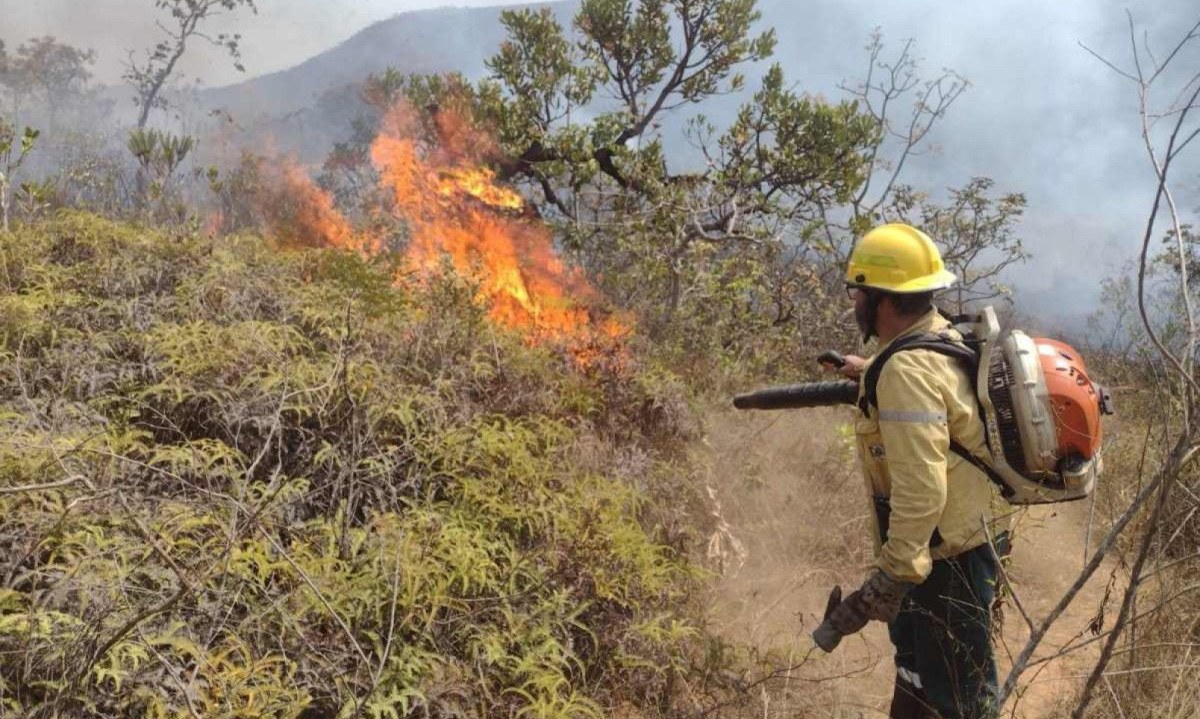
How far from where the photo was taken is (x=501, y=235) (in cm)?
822

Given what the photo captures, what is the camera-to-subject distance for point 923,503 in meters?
2.20

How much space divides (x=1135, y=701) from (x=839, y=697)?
1.20 meters

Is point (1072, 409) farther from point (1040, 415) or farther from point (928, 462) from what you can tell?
point (928, 462)

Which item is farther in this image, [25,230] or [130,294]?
[25,230]

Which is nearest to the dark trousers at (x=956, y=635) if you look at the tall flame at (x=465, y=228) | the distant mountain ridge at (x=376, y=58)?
the tall flame at (x=465, y=228)

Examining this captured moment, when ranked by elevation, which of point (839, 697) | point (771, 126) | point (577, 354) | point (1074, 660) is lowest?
point (1074, 660)

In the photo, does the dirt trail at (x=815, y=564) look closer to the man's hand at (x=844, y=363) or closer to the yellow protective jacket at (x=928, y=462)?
the yellow protective jacket at (x=928, y=462)

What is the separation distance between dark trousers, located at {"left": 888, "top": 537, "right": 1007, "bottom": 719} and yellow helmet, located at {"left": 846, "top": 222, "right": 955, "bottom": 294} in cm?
104

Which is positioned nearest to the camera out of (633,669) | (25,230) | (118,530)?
(118,530)

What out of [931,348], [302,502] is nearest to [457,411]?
[302,502]

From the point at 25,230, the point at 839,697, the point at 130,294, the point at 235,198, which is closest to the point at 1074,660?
the point at 839,697

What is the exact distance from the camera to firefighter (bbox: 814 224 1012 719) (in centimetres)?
222

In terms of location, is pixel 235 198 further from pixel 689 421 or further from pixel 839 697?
pixel 839 697

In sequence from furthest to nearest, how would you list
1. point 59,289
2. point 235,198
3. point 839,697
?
1. point 235,198
2. point 59,289
3. point 839,697
